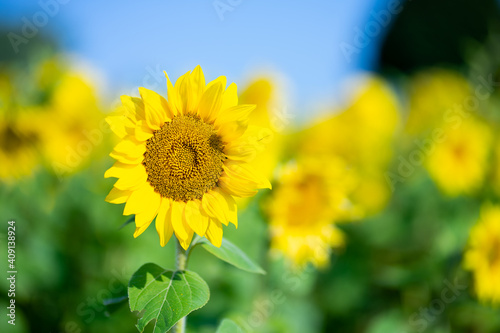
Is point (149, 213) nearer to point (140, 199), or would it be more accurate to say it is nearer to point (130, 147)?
point (140, 199)

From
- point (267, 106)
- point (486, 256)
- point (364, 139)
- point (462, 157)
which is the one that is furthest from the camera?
point (364, 139)

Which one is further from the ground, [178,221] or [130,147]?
[130,147]

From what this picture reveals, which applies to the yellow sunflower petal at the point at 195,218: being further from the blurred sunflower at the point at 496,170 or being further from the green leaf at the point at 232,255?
the blurred sunflower at the point at 496,170

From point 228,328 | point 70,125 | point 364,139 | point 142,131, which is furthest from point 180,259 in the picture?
point 364,139

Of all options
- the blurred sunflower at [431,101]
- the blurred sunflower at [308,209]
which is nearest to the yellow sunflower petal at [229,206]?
the blurred sunflower at [308,209]

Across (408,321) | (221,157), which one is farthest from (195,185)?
(408,321)

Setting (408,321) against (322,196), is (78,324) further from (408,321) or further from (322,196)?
(408,321)

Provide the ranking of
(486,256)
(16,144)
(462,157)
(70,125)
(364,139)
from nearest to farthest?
1. (486,256)
2. (16,144)
3. (70,125)
4. (462,157)
5. (364,139)
